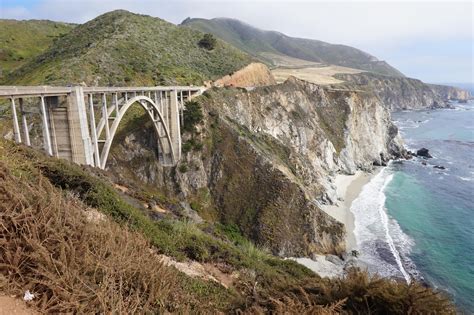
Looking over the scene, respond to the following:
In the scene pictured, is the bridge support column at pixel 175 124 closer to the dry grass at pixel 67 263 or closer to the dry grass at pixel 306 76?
the dry grass at pixel 67 263

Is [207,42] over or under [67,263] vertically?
over

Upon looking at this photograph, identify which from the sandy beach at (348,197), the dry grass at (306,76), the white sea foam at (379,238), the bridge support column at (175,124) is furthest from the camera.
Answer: the dry grass at (306,76)

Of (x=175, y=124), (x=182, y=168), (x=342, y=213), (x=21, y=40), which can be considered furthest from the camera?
(x=21, y=40)

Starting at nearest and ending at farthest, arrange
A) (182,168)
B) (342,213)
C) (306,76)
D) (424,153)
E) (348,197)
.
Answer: (182,168), (342,213), (348,197), (424,153), (306,76)

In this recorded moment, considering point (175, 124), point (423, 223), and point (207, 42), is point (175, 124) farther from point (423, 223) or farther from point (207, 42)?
point (207, 42)

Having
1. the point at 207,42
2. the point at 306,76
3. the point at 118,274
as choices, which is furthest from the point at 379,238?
the point at 306,76

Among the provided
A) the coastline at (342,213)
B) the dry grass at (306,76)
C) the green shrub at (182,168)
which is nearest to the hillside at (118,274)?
the coastline at (342,213)

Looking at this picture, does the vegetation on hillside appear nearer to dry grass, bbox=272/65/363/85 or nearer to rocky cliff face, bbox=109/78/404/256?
rocky cliff face, bbox=109/78/404/256
